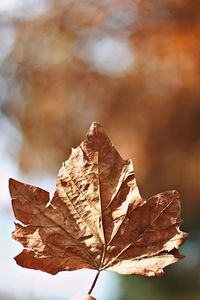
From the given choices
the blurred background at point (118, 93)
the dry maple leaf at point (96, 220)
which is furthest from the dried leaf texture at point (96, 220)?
the blurred background at point (118, 93)

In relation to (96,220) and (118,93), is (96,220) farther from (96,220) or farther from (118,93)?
(118,93)

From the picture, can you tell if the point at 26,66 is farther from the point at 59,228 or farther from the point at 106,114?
the point at 59,228

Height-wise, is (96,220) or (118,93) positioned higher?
(118,93)

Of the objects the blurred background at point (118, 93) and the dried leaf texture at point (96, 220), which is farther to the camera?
the blurred background at point (118, 93)

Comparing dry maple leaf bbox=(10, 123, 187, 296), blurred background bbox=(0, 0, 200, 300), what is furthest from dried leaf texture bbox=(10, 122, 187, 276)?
blurred background bbox=(0, 0, 200, 300)

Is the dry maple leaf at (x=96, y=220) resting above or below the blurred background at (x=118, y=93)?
below

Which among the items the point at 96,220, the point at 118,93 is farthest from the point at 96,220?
the point at 118,93

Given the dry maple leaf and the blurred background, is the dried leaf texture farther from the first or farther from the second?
the blurred background

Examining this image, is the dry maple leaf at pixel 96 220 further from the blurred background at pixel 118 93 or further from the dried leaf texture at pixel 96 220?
the blurred background at pixel 118 93
